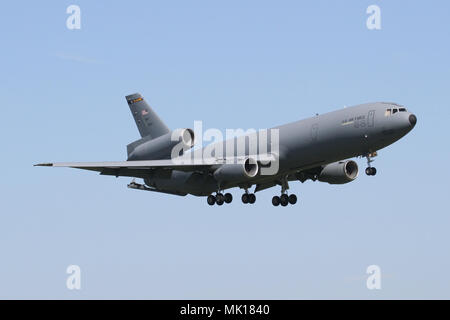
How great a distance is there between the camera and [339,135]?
5822cm

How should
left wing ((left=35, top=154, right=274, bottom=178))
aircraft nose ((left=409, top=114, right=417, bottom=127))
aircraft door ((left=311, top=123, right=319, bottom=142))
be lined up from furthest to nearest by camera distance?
left wing ((left=35, top=154, right=274, bottom=178)) → aircraft door ((left=311, top=123, right=319, bottom=142)) → aircraft nose ((left=409, top=114, right=417, bottom=127))

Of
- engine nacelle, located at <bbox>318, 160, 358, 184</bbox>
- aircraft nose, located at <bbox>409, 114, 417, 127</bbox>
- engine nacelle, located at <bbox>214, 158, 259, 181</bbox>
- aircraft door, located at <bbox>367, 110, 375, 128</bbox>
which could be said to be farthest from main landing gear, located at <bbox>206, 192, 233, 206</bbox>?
aircraft nose, located at <bbox>409, 114, 417, 127</bbox>

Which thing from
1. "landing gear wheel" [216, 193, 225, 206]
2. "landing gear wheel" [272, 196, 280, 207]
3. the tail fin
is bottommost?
"landing gear wheel" [216, 193, 225, 206]

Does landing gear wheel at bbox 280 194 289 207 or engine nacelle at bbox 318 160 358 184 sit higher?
engine nacelle at bbox 318 160 358 184

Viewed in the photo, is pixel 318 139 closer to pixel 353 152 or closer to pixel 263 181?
pixel 353 152

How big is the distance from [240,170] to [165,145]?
257 inches

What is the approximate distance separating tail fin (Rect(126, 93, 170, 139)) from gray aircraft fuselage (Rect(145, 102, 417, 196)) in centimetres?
968

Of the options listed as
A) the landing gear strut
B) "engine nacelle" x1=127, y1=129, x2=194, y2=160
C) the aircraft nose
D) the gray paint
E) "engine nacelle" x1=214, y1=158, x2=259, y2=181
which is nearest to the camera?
the aircraft nose

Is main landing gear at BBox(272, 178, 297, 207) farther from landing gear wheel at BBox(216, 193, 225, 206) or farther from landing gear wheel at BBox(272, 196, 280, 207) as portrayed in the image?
landing gear wheel at BBox(216, 193, 225, 206)

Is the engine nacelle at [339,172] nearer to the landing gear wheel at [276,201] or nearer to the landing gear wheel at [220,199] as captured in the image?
the landing gear wheel at [276,201]

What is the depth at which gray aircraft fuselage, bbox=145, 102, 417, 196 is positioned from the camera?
187ft

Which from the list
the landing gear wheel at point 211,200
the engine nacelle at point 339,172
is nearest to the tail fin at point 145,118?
the landing gear wheel at point 211,200

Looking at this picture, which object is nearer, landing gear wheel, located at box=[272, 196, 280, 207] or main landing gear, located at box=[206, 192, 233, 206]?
main landing gear, located at box=[206, 192, 233, 206]

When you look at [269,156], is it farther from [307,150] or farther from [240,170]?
[307,150]
